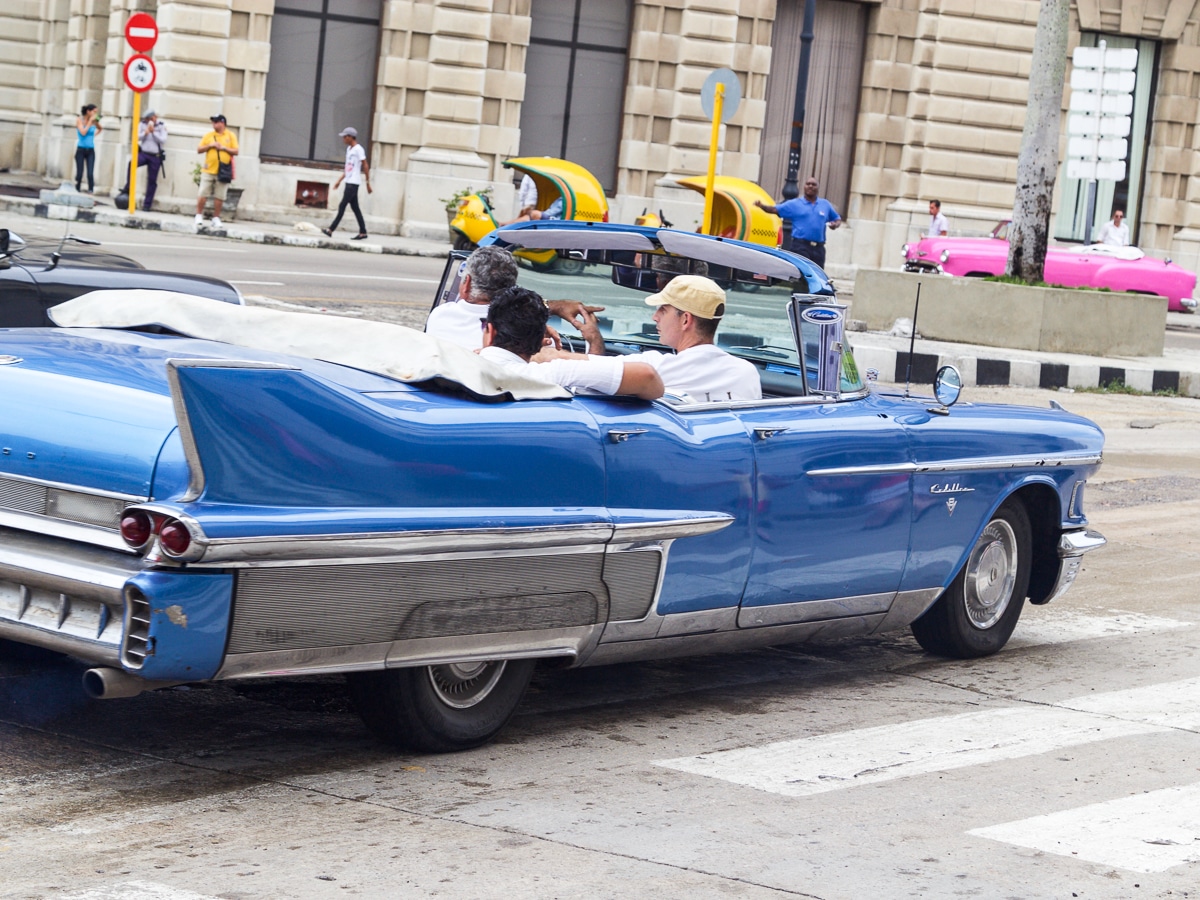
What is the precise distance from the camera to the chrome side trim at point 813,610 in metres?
5.70

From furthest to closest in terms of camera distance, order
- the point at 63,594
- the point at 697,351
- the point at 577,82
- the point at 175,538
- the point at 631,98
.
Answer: the point at 577,82 → the point at 631,98 → the point at 697,351 → the point at 63,594 → the point at 175,538

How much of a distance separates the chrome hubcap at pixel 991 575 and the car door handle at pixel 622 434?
2005 millimetres

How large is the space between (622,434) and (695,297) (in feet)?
3.50

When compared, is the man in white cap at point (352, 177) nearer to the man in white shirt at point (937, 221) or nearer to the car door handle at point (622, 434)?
the man in white shirt at point (937, 221)

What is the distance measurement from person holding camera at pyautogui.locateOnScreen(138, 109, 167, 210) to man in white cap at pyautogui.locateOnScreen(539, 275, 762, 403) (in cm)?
2419

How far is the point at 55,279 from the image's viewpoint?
7914 millimetres

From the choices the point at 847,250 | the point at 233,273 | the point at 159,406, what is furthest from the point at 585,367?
the point at 847,250

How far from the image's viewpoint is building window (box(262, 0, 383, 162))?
100 feet

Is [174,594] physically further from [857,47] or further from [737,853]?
[857,47]

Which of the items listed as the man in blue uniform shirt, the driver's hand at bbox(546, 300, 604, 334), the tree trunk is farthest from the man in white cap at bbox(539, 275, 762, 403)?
the man in blue uniform shirt

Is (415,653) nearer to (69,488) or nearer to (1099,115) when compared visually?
(69,488)

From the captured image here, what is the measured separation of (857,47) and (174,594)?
31707 mm

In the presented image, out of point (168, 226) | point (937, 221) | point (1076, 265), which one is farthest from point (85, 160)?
point (1076, 265)

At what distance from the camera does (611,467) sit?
5125mm
